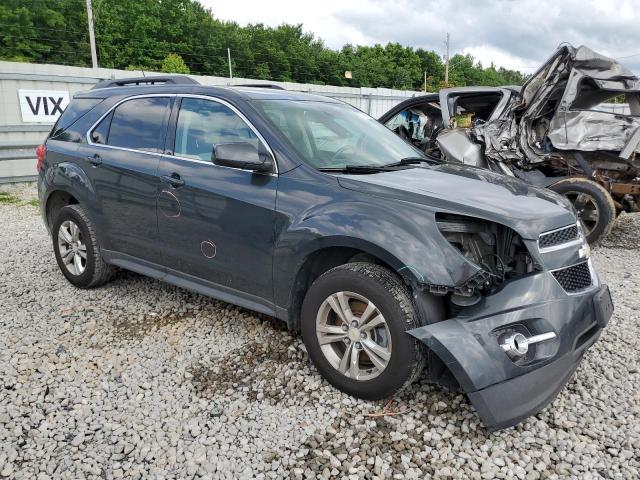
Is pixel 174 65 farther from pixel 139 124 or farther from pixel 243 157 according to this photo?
pixel 243 157

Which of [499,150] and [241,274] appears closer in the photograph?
[241,274]

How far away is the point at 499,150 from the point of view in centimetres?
645

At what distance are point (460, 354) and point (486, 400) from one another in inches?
9.6

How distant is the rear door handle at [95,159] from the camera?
425cm

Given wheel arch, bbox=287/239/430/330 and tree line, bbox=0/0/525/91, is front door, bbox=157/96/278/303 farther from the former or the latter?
tree line, bbox=0/0/525/91

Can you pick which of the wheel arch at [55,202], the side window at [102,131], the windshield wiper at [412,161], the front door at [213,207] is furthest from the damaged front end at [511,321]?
the wheel arch at [55,202]

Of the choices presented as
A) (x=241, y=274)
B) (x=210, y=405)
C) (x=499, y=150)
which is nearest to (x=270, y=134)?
(x=241, y=274)

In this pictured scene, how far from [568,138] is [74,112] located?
554cm

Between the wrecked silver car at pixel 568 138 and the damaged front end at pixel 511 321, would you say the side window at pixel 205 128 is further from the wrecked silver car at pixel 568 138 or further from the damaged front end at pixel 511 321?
the wrecked silver car at pixel 568 138

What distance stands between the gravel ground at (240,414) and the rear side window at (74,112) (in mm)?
1732

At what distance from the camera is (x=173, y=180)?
367 centimetres

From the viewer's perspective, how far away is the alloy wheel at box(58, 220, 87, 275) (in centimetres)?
460

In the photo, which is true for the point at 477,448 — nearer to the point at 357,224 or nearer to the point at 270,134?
the point at 357,224

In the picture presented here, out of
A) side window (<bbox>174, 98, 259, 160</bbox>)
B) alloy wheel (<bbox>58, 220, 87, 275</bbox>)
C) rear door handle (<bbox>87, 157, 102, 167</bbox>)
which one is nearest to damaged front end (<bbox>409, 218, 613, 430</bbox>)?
side window (<bbox>174, 98, 259, 160</bbox>)
